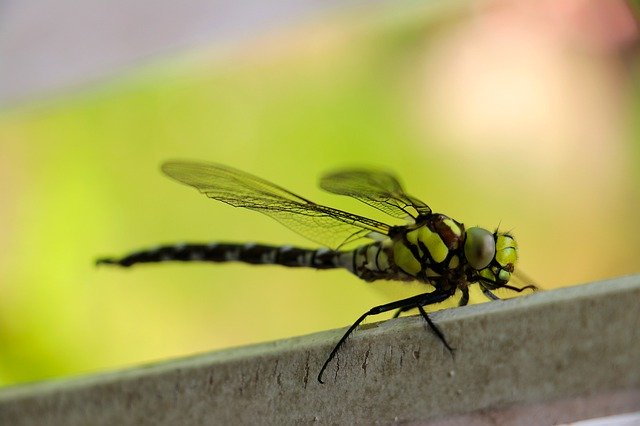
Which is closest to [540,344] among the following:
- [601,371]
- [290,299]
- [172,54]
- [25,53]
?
[601,371]

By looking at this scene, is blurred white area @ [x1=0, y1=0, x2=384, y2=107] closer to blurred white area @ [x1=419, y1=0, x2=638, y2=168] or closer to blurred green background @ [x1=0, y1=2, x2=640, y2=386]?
blurred green background @ [x1=0, y1=2, x2=640, y2=386]

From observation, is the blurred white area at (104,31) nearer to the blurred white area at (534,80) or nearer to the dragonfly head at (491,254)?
the blurred white area at (534,80)

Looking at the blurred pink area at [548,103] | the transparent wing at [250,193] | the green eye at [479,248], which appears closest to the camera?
the green eye at [479,248]

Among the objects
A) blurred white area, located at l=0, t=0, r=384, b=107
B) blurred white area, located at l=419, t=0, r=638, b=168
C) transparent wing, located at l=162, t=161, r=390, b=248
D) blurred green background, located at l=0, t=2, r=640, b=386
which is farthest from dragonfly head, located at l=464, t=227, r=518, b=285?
blurred white area, located at l=0, t=0, r=384, b=107

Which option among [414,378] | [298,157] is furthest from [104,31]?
[414,378]

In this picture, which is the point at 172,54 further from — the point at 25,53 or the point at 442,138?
the point at 442,138

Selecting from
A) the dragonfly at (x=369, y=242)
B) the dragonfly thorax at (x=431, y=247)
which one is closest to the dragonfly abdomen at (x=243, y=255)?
the dragonfly at (x=369, y=242)

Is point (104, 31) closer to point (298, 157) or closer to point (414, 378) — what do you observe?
point (298, 157)
